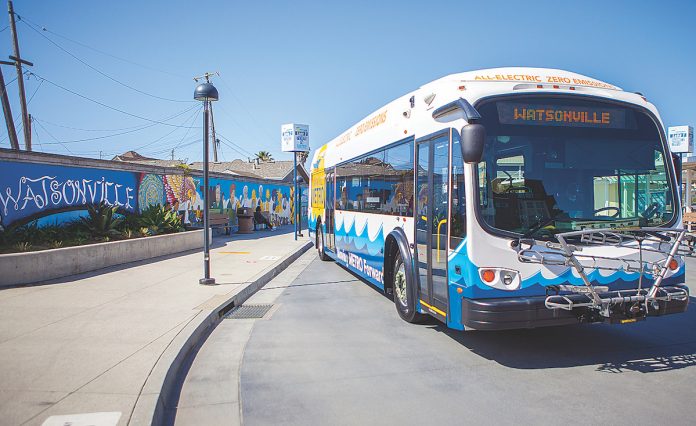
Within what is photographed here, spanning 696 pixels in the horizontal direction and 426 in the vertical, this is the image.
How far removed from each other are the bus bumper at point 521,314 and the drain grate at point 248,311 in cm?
397

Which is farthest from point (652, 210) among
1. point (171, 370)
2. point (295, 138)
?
point (295, 138)

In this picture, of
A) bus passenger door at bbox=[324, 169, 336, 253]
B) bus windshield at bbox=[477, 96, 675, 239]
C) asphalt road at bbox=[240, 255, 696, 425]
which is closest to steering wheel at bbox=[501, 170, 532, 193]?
bus windshield at bbox=[477, 96, 675, 239]

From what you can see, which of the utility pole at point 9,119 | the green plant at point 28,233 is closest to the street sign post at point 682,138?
the green plant at point 28,233

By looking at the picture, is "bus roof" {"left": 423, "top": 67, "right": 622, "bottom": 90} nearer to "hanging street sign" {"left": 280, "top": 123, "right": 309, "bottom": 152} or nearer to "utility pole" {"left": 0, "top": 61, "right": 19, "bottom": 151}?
"hanging street sign" {"left": 280, "top": 123, "right": 309, "bottom": 152}

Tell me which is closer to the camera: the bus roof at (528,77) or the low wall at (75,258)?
the bus roof at (528,77)

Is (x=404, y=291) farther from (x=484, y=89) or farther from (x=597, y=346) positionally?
(x=484, y=89)

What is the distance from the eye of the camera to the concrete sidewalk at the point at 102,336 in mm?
4129

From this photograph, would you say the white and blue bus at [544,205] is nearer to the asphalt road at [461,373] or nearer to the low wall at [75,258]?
the asphalt road at [461,373]

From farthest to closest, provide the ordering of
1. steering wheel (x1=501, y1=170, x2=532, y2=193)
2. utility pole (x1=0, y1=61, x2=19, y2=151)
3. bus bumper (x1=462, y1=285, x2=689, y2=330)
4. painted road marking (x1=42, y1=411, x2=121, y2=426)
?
utility pole (x1=0, y1=61, x2=19, y2=151) → steering wheel (x1=501, y1=170, x2=532, y2=193) → bus bumper (x1=462, y1=285, x2=689, y2=330) → painted road marking (x1=42, y1=411, x2=121, y2=426)

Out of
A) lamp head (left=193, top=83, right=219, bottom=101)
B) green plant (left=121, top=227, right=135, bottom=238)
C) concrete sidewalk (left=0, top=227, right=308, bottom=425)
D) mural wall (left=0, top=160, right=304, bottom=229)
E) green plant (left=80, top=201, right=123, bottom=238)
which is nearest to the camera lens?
concrete sidewalk (left=0, top=227, right=308, bottom=425)

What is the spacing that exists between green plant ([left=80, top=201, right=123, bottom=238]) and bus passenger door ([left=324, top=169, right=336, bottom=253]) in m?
5.36

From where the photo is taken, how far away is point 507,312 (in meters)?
4.97

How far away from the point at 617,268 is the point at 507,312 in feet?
4.59

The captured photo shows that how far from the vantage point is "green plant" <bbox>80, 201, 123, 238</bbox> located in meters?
12.4
